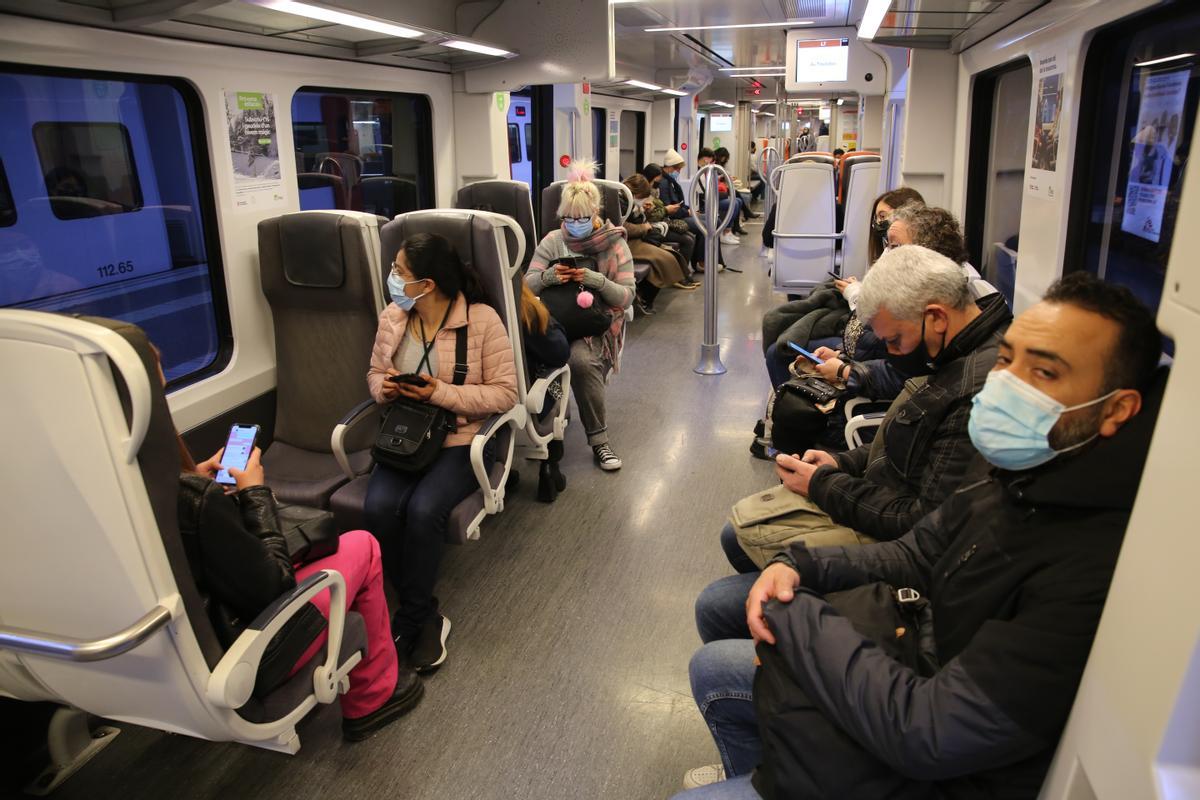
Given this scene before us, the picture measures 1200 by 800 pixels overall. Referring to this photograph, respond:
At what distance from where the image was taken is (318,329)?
353cm

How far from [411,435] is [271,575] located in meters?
1.08

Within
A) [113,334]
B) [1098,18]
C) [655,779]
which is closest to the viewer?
[113,334]

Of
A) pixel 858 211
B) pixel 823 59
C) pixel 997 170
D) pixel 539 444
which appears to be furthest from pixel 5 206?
pixel 823 59

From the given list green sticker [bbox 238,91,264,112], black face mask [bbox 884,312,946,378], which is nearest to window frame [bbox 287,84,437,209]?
green sticker [bbox 238,91,264,112]

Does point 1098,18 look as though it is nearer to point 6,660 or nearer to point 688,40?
point 6,660

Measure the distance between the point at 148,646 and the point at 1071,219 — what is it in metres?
3.07

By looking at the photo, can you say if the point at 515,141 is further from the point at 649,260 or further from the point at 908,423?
the point at 908,423

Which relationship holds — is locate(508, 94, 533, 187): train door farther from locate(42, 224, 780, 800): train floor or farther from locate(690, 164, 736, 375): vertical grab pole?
locate(42, 224, 780, 800): train floor

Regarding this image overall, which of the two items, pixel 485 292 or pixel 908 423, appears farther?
pixel 485 292

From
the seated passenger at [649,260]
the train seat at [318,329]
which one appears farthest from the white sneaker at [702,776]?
the seated passenger at [649,260]

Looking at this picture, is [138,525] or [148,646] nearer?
[138,525]

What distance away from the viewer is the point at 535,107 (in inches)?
330

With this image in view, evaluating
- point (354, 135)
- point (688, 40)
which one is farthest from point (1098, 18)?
point (688, 40)

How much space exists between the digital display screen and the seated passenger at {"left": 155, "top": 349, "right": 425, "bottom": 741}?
6429 millimetres
